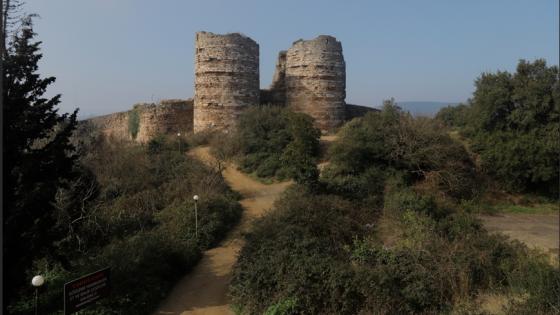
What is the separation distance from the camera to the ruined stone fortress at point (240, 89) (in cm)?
2177

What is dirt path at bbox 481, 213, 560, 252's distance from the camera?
1155cm

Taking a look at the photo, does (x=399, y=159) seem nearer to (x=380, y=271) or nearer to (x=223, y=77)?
(x=380, y=271)

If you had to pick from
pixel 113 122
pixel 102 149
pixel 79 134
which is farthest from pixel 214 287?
pixel 113 122

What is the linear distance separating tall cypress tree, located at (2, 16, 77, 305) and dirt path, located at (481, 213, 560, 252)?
10.5 meters

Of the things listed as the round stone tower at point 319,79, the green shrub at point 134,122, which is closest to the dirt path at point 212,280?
the round stone tower at point 319,79

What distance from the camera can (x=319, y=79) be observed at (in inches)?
891

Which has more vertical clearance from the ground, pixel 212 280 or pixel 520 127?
pixel 520 127

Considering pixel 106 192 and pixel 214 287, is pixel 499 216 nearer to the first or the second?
pixel 214 287

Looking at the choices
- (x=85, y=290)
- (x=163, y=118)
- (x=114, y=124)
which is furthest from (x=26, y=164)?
(x=114, y=124)

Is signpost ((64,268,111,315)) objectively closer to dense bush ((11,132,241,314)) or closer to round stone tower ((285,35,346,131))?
dense bush ((11,132,241,314))

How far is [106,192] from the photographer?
48.7 feet

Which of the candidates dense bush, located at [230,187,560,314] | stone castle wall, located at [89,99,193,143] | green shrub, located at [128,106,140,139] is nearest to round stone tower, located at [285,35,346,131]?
stone castle wall, located at [89,99,193,143]

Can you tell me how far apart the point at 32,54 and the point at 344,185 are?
31.6ft

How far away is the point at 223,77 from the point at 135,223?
10510 mm
